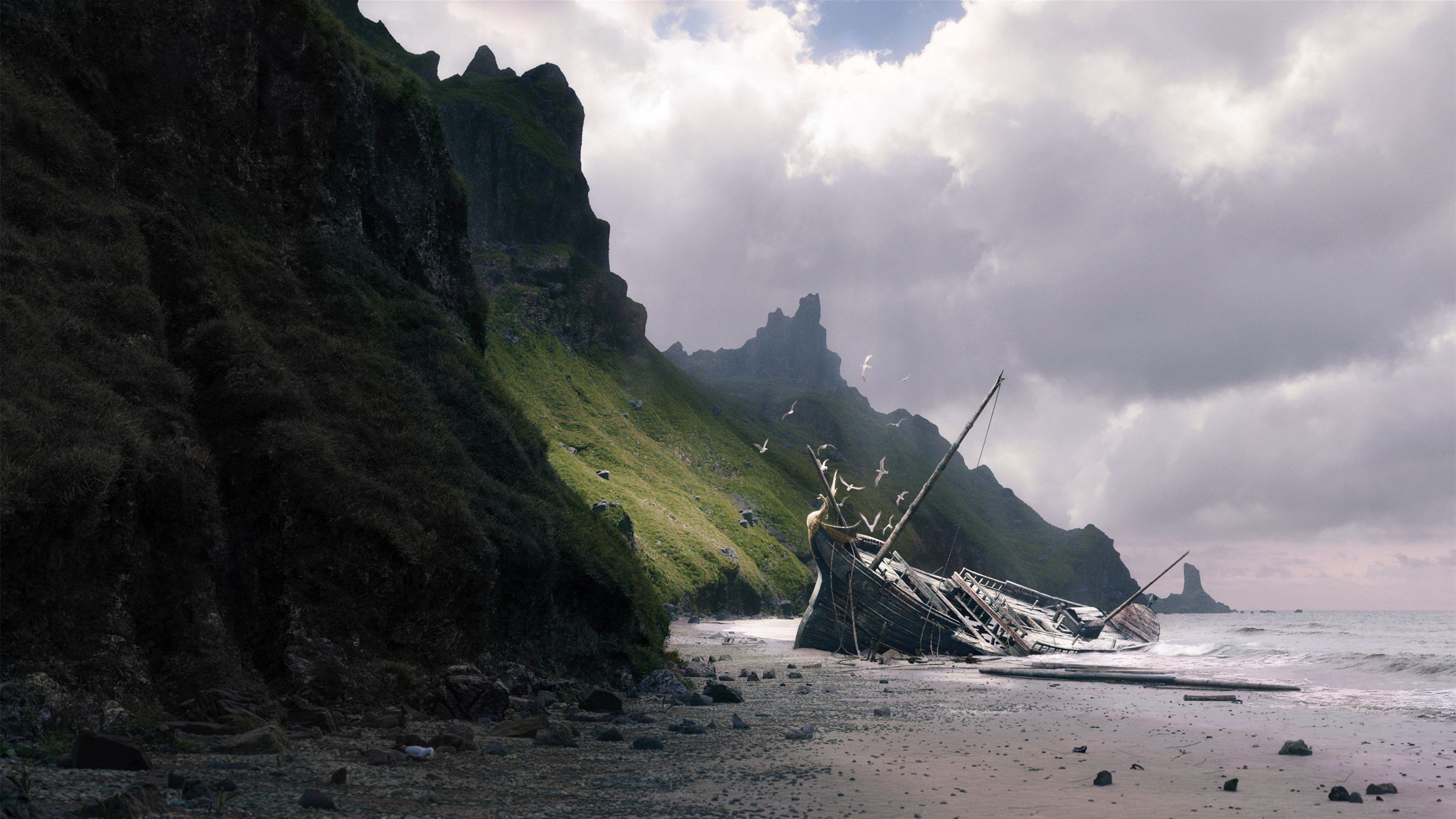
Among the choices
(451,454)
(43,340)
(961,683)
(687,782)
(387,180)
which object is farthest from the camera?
(387,180)

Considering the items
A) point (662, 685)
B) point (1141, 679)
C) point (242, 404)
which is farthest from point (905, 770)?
point (1141, 679)

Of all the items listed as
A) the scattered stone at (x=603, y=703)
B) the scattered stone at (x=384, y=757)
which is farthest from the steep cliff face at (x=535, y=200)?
the scattered stone at (x=384, y=757)

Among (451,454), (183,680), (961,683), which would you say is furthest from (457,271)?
(961,683)

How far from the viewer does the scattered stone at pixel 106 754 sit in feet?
27.1

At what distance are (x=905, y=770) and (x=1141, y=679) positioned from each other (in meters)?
16.8

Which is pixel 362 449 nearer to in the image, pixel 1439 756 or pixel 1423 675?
pixel 1439 756

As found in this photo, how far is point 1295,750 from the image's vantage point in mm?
12273

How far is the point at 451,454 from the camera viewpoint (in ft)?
63.2

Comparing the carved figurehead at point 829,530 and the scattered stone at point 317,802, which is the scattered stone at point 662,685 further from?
the carved figurehead at point 829,530

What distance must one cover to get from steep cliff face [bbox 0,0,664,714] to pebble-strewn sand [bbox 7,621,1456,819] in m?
3.09

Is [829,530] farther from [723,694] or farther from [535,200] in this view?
[535,200]

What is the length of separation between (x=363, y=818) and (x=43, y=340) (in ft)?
35.1

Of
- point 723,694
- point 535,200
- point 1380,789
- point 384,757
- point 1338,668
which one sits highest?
point 535,200

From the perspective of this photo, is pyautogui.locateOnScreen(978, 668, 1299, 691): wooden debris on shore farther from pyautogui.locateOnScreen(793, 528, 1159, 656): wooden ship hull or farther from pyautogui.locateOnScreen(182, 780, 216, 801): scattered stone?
pyautogui.locateOnScreen(182, 780, 216, 801): scattered stone
